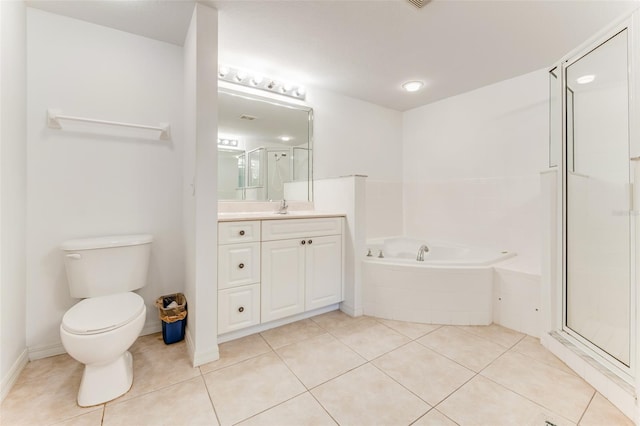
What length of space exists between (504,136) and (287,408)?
9.79ft

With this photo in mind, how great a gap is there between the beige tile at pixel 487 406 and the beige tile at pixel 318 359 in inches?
21.1

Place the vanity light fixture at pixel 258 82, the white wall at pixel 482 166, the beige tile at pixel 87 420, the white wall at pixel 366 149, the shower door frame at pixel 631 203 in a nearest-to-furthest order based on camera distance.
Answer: the beige tile at pixel 87 420, the shower door frame at pixel 631 203, the vanity light fixture at pixel 258 82, the white wall at pixel 482 166, the white wall at pixel 366 149

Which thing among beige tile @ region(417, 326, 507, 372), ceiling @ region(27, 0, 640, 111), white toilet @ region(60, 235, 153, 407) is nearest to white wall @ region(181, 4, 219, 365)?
ceiling @ region(27, 0, 640, 111)

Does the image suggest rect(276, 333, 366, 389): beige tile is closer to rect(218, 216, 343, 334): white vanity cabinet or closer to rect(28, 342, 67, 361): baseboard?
rect(218, 216, 343, 334): white vanity cabinet

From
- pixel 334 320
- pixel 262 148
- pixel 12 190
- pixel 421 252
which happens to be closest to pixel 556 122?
pixel 421 252

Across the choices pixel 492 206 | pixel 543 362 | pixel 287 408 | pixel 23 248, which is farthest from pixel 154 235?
pixel 492 206

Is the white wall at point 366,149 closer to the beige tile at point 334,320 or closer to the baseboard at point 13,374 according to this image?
the beige tile at point 334,320

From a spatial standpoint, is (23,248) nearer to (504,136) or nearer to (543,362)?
(543,362)

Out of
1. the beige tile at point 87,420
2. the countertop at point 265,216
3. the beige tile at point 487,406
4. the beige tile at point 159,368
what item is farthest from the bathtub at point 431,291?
the beige tile at point 87,420

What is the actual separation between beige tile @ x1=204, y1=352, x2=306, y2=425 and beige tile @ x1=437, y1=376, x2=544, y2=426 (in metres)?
0.75

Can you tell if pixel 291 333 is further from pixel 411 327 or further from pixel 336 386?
pixel 411 327

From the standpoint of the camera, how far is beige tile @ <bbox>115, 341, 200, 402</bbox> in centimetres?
146

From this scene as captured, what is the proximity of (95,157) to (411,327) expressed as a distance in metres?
2.63

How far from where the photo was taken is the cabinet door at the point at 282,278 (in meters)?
2.02
